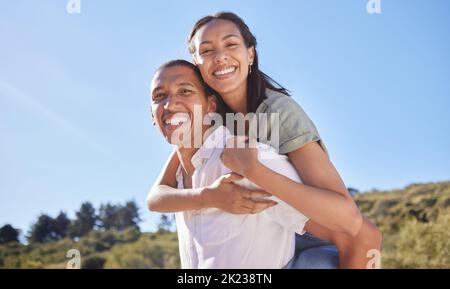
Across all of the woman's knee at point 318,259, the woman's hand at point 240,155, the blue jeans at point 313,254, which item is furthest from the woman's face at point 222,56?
the woman's knee at point 318,259

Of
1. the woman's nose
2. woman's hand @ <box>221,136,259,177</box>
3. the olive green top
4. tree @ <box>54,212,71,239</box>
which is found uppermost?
tree @ <box>54,212,71,239</box>

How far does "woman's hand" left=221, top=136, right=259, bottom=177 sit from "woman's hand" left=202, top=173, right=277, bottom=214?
2.8 inches

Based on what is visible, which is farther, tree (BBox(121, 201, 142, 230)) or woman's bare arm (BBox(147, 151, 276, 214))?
tree (BBox(121, 201, 142, 230))

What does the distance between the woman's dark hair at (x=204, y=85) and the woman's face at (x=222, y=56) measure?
31mm

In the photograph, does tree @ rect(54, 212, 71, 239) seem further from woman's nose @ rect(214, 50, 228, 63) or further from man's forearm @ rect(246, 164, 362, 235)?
man's forearm @ rect(246, 164, 362, 235)

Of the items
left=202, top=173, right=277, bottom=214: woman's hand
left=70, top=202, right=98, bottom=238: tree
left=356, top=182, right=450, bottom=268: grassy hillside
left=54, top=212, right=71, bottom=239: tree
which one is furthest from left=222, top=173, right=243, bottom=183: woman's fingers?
left=54, top=212, right=71, bottom=239: tree

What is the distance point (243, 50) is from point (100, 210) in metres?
35.6

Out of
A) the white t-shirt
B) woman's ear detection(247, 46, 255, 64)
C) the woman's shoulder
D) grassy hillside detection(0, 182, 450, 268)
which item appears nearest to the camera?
the white t-shirt

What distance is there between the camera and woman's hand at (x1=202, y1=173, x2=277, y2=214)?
2.68m

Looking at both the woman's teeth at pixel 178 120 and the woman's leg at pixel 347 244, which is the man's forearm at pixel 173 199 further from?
the woman's leg at pixel 347 244

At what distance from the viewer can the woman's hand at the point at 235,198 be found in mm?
2684
